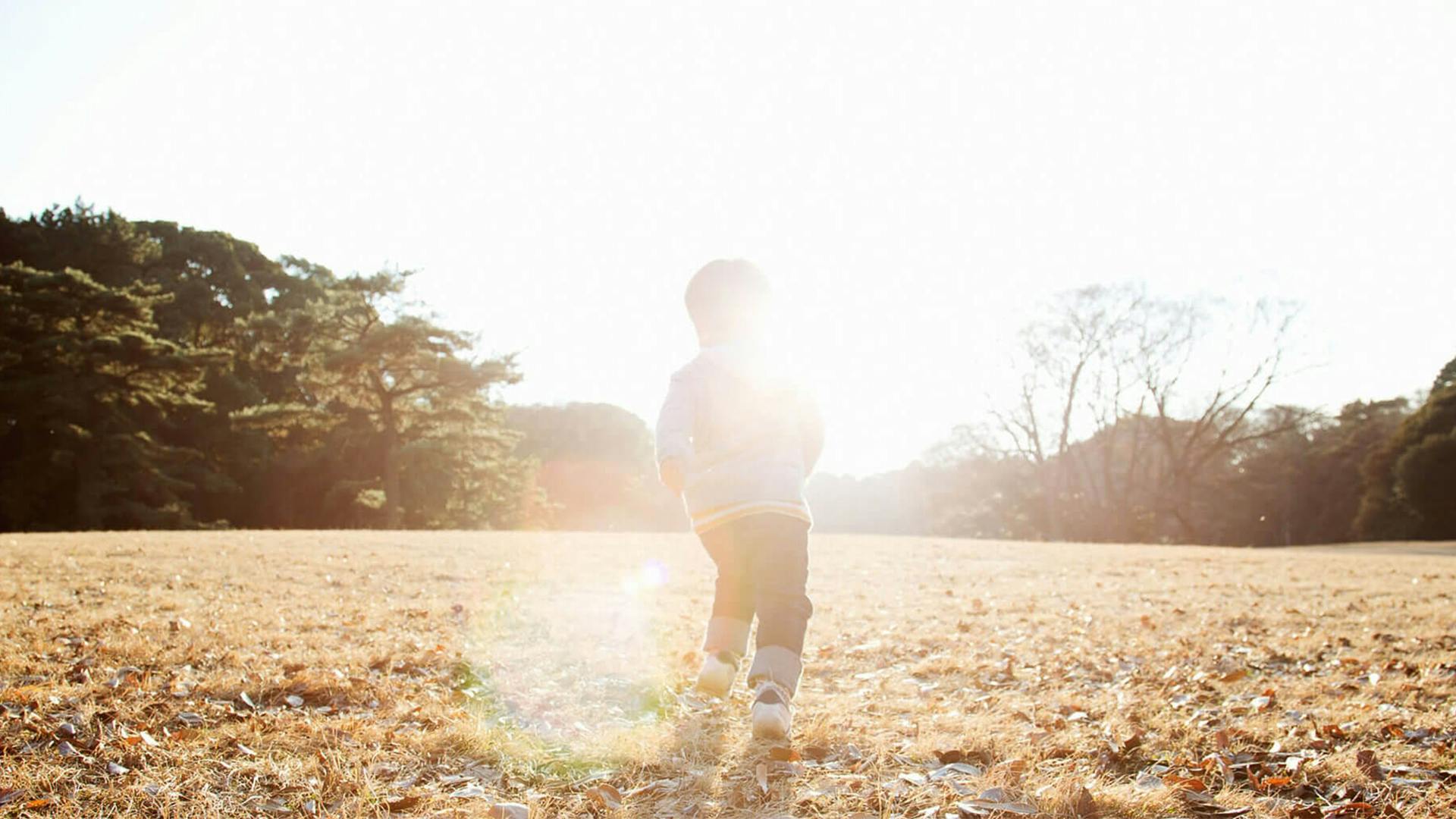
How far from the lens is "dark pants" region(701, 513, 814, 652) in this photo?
2.54 metres

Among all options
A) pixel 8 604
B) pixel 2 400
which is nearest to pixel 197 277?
pixel 2 400

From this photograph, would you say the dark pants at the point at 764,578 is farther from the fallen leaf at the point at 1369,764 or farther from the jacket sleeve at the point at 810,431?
the fallen leaf at the point at 1369,764

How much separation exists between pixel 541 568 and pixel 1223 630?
612 cm

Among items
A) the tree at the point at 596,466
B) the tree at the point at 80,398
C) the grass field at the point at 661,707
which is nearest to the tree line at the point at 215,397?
the tree at the point at 80,398

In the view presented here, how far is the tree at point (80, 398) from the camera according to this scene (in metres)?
19.9

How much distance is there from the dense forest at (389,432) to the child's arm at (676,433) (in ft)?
66.6

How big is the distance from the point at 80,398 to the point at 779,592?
24.8 m

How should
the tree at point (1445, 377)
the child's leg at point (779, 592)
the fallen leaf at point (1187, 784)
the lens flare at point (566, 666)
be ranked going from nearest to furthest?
the fallen leaf at point (1187, 784) < the child's leg at point (779, 592) < the lens flare at point (566, 666) < the tree at point (1445, 377)

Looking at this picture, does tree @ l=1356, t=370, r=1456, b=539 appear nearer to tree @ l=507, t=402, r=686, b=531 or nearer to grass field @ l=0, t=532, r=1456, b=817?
grass field @ l=0, t=532, r=1456, b=817

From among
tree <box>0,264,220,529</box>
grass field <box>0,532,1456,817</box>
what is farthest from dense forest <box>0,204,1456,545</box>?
grass field <box>0,532,1456,817</box>

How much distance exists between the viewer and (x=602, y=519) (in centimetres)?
3428

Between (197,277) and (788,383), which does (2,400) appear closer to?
(197,277)

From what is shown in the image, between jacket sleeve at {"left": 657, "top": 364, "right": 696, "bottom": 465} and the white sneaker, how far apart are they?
813 millimetres

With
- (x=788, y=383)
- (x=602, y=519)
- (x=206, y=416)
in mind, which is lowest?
(x=602, y=519)
